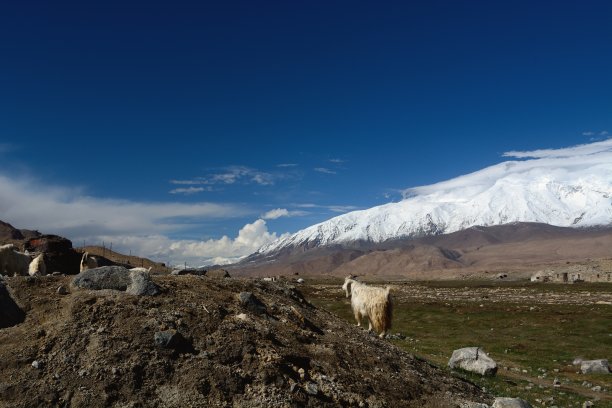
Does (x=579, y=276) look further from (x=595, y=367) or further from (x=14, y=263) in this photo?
(x=14, y=263)

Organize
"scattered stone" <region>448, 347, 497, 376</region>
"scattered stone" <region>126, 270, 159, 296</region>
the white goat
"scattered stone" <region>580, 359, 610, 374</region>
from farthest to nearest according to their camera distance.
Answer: "scattered stone" <region>580, 359, 610, 374</region> < the white goat < "scattered stone" <region>448, 347, 497, 376</region> < "scattered stone" <region>126, 270, 159, 296</region>

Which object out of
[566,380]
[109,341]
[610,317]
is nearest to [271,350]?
[109,341]

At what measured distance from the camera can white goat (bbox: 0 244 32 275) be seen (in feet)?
81.4

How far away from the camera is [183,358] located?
12359 millimetres

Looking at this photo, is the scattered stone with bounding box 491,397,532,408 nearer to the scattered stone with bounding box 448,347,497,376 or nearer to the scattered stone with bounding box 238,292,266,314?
the scattered stone with bounding box 238,292,266,314

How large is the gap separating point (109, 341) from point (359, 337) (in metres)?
9.03

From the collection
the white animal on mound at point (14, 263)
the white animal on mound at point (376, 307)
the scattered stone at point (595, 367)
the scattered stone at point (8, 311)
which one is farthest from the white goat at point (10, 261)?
the scattered stone at point (595, 367)

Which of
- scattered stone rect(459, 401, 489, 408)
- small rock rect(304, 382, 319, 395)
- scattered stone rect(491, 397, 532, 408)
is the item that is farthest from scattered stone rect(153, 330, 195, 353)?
scattered stone rect(491, 397, 532, 408)

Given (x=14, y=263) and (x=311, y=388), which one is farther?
(x=14, y=263)

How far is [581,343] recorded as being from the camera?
38094mm

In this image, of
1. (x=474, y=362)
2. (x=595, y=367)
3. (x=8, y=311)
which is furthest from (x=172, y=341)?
(x=595, y=367)

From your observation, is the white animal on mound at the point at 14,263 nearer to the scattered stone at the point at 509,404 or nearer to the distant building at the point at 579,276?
the scattered stone at the point at 509,404

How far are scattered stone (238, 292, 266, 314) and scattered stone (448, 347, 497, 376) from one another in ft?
39.0

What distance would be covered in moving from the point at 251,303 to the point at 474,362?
1268cm
